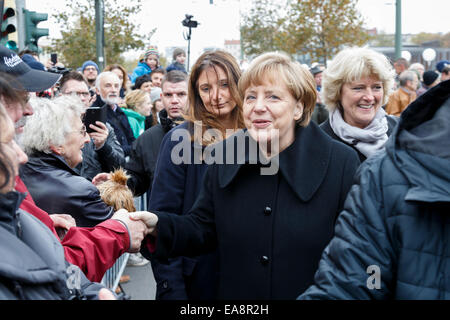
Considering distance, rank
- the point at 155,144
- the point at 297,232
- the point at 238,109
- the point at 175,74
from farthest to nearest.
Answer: the point at 175,74 < the point at 155,144 < the point at 238,109 < the point at 297,232

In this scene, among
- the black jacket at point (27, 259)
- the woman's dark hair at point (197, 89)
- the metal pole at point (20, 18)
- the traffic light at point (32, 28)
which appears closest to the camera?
the black jacket at point (27, 259)

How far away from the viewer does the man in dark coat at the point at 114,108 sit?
21.3 feet

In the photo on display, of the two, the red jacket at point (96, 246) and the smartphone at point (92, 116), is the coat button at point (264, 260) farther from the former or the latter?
the smartphone at point (92, 116)

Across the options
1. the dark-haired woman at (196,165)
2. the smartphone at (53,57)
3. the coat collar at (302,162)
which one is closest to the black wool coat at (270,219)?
the coat collar at (302,162)

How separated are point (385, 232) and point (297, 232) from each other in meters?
0.71

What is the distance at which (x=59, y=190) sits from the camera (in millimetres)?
3066

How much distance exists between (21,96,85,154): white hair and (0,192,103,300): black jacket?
1358 mm

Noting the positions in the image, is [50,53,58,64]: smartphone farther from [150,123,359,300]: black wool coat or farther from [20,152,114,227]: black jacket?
[150,123,359,300]: black wool coat

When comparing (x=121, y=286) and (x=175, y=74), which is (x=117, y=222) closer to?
(x=175, y=74)

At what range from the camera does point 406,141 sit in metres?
1.78

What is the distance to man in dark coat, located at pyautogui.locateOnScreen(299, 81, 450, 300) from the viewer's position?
1.69 m

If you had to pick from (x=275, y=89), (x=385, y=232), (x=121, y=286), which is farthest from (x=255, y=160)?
(x=121, y=286)

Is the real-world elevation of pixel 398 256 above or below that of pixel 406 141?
below
